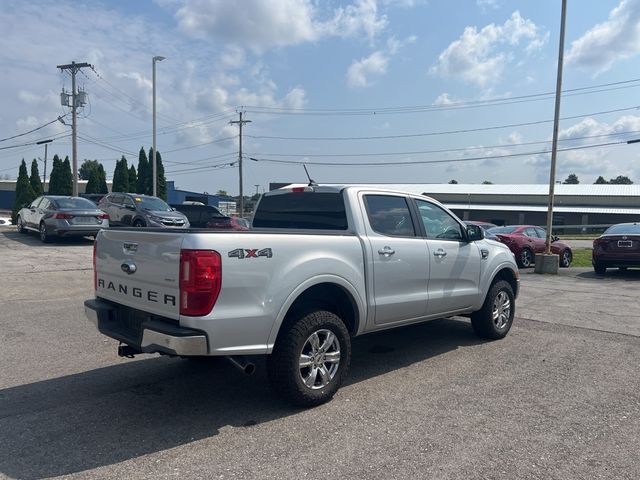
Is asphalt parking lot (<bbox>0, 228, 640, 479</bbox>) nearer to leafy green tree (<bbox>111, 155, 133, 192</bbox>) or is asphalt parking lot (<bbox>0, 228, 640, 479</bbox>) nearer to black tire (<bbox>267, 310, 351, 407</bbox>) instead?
black tire (<bbox>267, 310, 351, 407</bbox>)

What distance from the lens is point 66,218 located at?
645 inches

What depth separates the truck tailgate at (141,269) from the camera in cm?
399

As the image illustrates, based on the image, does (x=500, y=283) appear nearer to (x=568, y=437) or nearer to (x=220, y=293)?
(x=568, y=437)

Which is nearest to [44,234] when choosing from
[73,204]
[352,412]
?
[73,204]

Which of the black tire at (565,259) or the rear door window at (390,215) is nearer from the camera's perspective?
the rear door window at (390,215)

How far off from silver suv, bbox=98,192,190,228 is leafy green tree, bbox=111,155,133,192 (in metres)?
29.9

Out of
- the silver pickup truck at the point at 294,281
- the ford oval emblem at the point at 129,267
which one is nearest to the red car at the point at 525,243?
the silver pickup truck at the point at 294,281

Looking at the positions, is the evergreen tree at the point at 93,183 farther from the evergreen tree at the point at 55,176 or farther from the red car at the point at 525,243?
the red car at the point at 525,243

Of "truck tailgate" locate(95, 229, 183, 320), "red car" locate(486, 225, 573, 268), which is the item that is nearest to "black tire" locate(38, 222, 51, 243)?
"truck tailgate" locate(95, 229, 183, 320)

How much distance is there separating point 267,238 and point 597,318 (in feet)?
22.1

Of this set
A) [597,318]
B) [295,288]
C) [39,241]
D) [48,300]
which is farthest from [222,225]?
[295,288]

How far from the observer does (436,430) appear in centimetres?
415

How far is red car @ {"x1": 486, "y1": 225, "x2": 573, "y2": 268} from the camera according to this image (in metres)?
17.3

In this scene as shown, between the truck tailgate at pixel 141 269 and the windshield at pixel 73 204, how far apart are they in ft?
42.9
